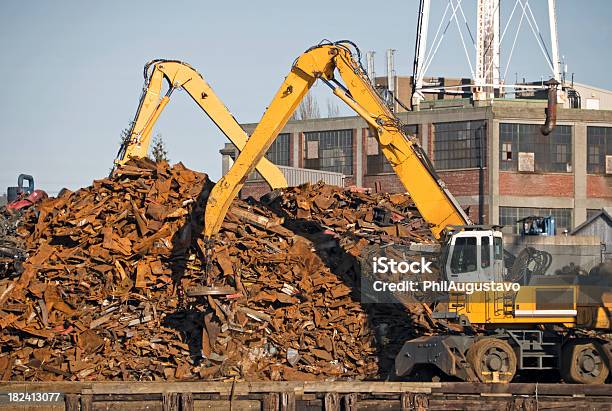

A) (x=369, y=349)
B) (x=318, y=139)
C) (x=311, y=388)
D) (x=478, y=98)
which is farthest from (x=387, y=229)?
(x=318, y=139)

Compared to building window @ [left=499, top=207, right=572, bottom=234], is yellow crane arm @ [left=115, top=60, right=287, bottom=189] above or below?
above

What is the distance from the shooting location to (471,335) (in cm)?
1931

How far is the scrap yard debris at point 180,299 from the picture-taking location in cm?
2197

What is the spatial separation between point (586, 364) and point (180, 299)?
31.3 ft

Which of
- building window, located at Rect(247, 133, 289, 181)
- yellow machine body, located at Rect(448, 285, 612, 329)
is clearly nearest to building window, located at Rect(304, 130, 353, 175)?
building window, located at Rect(247, 133, 289, 181)

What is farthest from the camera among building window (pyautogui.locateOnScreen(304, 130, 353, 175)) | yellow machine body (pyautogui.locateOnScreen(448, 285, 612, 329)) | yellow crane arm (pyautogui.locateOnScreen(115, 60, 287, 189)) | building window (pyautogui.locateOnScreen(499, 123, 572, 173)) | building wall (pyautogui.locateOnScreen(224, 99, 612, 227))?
building window (pyautogui.locateOnScreen(304, 130, 353, 175))

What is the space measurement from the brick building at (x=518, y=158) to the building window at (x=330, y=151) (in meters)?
3.19

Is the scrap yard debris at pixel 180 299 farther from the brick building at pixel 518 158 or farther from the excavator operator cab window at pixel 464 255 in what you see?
the brick building at pixel 518 158

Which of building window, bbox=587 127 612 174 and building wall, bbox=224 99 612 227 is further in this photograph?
building window, bbox=587 127 612 174

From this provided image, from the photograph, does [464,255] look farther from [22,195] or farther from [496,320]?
[22,195]

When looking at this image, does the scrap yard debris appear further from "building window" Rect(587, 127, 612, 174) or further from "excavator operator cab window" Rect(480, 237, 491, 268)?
"building window" Rect(587, 127, 612, 174)

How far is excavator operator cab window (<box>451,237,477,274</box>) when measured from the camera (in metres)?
19.2

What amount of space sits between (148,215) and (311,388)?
8821 millimetres

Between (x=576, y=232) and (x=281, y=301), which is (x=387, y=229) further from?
(x=576, y=232)
